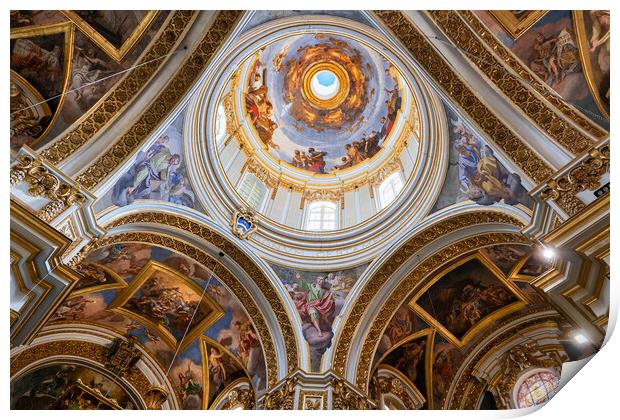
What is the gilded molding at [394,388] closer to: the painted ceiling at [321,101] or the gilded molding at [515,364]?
the gilded molding at [515,364]

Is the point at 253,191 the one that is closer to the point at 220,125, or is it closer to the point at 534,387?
the point at 220,125

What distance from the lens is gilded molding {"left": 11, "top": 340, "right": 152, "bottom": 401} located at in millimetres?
12302

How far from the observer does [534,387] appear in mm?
12242

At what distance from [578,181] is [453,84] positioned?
301 cm

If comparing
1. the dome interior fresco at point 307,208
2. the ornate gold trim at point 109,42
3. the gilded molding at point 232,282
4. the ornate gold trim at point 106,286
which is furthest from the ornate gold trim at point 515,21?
the ornate gold trim at point 106,286

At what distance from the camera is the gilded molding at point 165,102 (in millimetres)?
8922

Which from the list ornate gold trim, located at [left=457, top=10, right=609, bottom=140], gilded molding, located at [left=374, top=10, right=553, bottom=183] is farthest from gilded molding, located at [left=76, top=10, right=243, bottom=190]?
ornate gold trim, located at [left=457, top=10, right=609, bottom=140]

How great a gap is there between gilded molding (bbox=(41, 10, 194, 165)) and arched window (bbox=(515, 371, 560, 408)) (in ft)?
37.2

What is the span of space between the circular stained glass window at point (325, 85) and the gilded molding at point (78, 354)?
10703 mm

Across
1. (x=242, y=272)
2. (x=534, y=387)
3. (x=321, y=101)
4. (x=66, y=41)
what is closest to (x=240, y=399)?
(x=242, y=272)

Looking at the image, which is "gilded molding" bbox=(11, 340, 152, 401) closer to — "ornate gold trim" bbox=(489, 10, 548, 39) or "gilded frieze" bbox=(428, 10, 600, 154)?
"gilded frieze" bbox=(428, 10, 600, 154)
